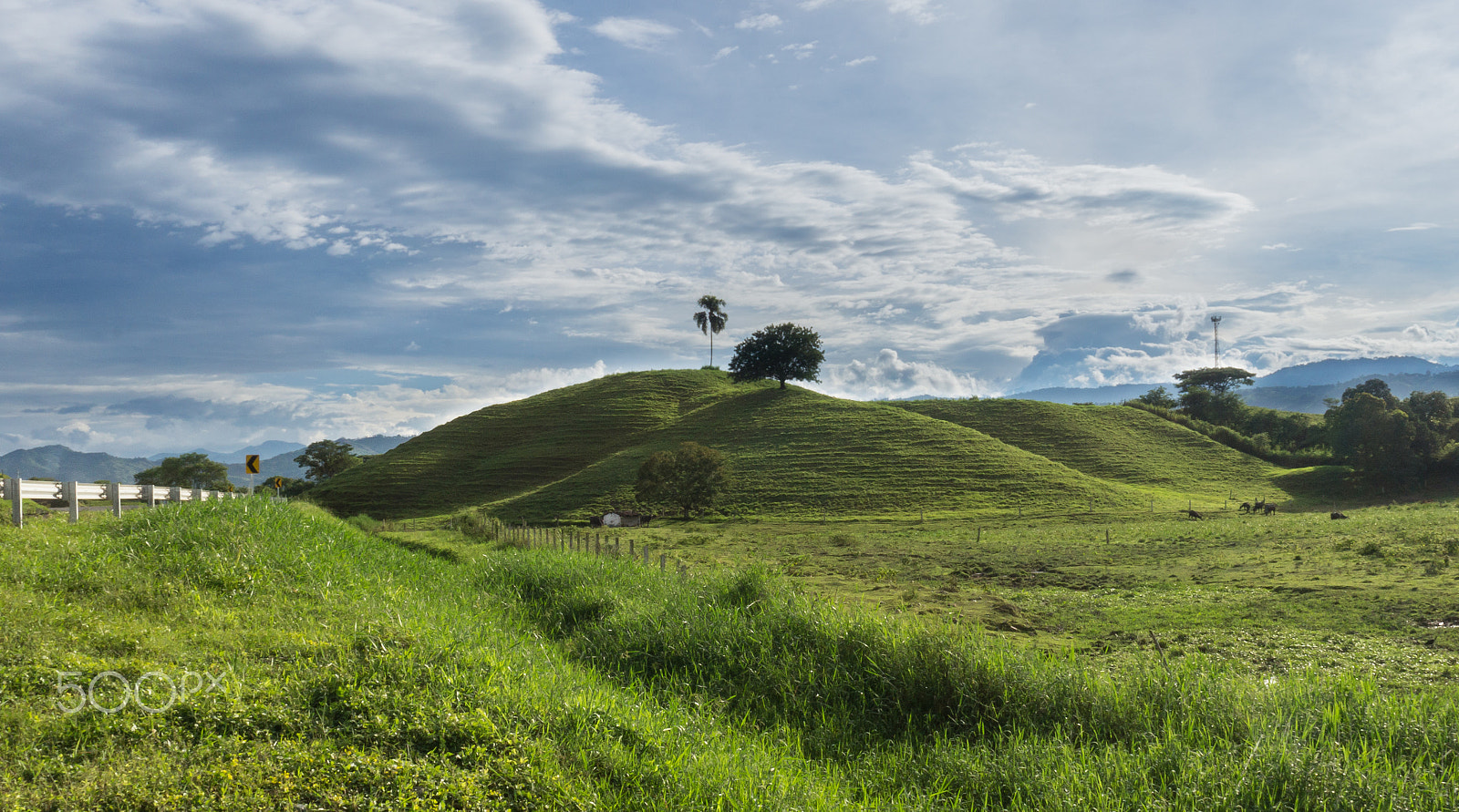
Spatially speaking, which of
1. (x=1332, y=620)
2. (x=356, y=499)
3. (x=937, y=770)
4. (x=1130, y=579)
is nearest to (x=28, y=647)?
(x=937, y=770)

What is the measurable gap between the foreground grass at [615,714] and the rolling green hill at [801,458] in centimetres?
5050

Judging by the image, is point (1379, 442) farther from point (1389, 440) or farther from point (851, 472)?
point (851, 472)

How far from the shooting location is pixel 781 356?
106938mm

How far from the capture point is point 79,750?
18.1 ft

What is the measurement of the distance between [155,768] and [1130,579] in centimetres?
2435

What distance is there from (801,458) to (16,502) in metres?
64.8

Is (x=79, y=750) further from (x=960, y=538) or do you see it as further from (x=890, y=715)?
(x=960, y=538)

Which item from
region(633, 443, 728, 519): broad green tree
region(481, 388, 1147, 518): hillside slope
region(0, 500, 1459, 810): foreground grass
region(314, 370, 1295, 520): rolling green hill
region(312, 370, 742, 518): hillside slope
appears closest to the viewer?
region(0, 500, 1459, 810): foreground grass

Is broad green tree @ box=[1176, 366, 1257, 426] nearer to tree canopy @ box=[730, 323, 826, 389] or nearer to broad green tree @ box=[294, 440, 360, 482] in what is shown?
tree canopy @ box=[730, 323, 826, 389]

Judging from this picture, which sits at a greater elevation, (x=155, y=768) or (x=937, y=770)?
(x=155, y=768)

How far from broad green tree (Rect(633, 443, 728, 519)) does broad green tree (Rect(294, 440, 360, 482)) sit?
208 ft

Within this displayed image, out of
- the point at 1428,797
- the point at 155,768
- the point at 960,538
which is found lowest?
the point at 960,538

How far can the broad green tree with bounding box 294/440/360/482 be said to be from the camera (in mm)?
103500

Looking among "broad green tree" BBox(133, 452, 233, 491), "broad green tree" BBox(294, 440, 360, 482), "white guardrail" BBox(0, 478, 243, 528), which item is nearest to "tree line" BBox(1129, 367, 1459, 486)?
"white guardrail" BBox(0, 478, 243, 528)
